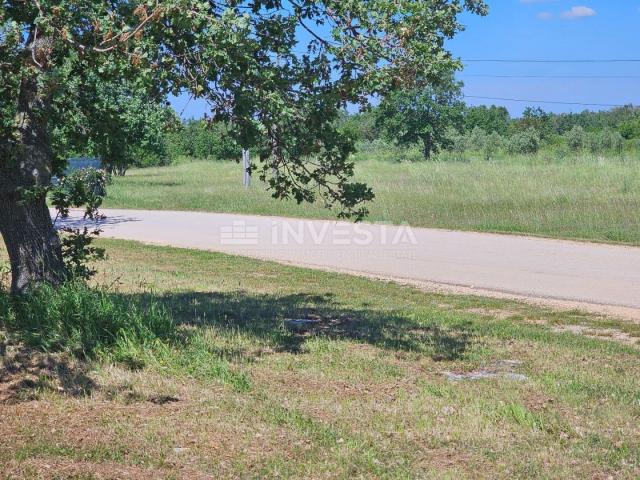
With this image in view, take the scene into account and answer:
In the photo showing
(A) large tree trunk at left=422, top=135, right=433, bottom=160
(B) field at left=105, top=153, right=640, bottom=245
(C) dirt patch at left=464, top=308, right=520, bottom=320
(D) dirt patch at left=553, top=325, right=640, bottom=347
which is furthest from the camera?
(A) large tree trunk at left=422, top=135, right=433, bottom=160

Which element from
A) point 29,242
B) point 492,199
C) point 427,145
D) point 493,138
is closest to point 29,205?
point 29,242

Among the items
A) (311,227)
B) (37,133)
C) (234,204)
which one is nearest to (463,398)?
(37,133)

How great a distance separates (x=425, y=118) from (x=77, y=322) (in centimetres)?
6112

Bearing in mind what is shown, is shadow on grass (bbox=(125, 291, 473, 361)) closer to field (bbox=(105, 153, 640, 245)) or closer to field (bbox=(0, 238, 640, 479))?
field (bbox=(0, 238, 640, 479))

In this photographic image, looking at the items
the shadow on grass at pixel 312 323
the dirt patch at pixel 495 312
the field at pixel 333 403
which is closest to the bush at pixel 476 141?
the dirt patch at pixel 495 312

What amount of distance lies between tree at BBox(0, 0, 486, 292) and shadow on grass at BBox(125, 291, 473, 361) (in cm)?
124

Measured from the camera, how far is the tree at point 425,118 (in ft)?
215

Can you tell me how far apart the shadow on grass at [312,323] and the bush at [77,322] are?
0.91 metres

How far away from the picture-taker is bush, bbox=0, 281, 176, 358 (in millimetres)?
6914

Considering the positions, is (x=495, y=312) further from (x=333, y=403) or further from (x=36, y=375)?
(x=36, y=375)

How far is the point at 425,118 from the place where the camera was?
66.8 m

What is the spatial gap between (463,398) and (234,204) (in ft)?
77.5

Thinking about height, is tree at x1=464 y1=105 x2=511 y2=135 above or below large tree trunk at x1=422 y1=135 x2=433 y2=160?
above

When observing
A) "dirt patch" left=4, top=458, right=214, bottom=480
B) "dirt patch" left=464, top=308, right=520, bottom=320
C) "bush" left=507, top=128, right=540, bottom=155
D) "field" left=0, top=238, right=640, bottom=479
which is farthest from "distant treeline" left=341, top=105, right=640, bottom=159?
"dirt patch" left=4, top=458, right=214, bottom=480
